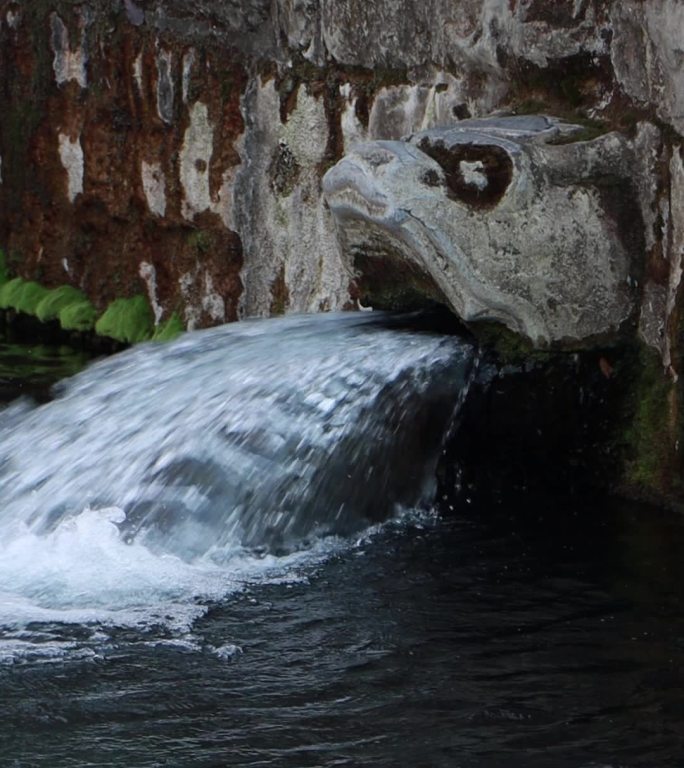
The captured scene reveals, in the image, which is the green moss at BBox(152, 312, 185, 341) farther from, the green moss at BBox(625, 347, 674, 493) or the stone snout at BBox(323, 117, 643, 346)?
the green moss at BBox(625, 347, 674, 493)

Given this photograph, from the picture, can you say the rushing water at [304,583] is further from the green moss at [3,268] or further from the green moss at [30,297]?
the green moss at [3,268]

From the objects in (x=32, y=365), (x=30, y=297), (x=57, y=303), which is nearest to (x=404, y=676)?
(x=32, y=365)

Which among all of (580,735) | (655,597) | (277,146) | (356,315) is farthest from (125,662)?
(277,146)

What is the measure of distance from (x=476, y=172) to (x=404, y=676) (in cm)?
247

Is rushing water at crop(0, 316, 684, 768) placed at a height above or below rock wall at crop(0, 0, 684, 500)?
below

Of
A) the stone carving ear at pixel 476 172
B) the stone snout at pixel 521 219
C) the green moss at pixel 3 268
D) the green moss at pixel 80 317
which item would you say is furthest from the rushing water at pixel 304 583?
the green moss at pixel 3 268

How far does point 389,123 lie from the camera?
28.6 ft

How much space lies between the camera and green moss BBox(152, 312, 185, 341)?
10.4 meters

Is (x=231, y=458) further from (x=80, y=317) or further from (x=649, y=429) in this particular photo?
(x=80, y=317)

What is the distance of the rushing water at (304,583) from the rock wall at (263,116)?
805 millimetres

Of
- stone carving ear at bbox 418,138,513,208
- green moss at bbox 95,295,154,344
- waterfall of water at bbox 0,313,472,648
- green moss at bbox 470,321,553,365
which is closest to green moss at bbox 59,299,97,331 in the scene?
green moss at bbox 95,295,154,344

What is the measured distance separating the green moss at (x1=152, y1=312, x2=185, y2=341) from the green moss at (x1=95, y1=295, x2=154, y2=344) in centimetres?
14

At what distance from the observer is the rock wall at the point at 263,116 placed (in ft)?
23.5

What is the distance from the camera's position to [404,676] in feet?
17.7
